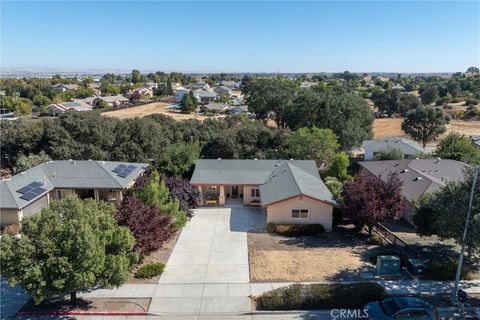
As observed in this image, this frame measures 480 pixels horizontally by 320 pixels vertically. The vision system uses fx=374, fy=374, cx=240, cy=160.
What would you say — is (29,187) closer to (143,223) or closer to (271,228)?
(143,223)

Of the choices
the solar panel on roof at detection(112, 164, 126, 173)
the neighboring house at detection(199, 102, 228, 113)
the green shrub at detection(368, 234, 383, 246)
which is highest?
the neighboring house at detection(199, 102, 228, 113)

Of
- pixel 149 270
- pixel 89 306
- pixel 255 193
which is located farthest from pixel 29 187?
pixel 255 193

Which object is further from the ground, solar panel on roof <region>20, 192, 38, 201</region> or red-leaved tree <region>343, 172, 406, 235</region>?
red-leaved tree <region>343, 172, 406, 235</region>

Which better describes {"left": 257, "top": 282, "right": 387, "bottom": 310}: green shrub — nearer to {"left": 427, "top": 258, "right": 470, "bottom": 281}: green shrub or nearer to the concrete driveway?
the concrete driveway

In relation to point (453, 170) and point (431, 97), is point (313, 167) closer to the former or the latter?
point (453, 170)

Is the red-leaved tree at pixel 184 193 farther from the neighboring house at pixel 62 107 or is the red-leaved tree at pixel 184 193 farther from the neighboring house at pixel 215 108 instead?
the neighboring house at pixel 62 107

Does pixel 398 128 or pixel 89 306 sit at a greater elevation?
pixel 398 128

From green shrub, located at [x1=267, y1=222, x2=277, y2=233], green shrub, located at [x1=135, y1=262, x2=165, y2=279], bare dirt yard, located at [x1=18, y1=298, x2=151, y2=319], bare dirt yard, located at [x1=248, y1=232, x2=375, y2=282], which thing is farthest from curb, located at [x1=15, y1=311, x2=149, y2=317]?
green shrub, located at [x1=267, y1=222, x2=277, y2=233]
